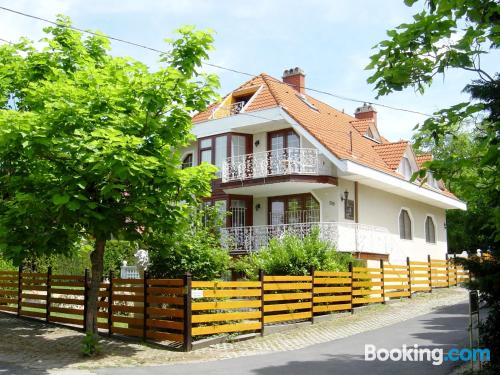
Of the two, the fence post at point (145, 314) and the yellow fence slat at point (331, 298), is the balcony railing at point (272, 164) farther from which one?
the fence post at point (145, 314)

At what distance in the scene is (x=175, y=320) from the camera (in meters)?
12.4

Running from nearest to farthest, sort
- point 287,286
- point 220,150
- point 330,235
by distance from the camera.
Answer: point 287,286 → point 330,235 → point 220,150

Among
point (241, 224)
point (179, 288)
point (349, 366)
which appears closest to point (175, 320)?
point (179, 288)

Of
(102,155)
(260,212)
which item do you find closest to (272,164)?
(260,212)

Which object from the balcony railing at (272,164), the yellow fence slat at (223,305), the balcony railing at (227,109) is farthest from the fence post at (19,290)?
the balcony railing at (227,109)

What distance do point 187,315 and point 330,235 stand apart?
11.1 metres

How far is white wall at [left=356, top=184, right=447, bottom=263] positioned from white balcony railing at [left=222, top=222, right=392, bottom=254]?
911 millimetres

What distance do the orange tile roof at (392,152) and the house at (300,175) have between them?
0.05 m

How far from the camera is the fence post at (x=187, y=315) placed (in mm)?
11492

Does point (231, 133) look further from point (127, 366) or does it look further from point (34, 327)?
point (127, 366)

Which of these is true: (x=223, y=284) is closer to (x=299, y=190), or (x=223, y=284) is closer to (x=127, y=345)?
(x=127, y=345)

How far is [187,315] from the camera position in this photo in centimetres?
1160

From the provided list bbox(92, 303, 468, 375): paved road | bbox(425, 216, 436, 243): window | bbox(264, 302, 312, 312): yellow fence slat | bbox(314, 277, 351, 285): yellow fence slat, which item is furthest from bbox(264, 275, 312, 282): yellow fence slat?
bbox(425, 216, 436, 243): window

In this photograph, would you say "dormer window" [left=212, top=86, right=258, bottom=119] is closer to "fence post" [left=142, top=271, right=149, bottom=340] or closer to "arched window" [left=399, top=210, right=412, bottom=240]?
"arched window" [left=399, top=210, right=412, bottom=240]
